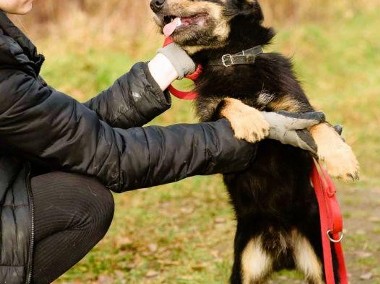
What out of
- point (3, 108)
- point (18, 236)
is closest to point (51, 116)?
point (3, 108)

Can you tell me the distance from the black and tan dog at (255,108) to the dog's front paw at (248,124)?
0.02 metres

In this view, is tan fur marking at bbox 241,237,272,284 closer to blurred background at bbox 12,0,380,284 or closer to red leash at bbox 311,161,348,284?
red leash at bbox 311,161,348,284

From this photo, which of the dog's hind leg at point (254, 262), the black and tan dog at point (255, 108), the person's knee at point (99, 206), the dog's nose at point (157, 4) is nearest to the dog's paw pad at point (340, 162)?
the black and tan dog at point (255, 108)

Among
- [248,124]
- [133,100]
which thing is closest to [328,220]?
[248,124]

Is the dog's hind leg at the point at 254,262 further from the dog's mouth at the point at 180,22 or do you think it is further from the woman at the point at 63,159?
the dog's mouth at the point at 180,22

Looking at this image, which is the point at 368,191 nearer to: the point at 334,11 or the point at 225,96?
the point at 225,96

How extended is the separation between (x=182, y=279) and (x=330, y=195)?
5.35 feet

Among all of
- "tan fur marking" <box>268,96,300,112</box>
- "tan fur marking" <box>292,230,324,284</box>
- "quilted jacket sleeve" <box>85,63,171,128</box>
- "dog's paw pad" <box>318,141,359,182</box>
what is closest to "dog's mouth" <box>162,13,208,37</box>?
"quilted jacket sleeve" <box>85,63,171,128</box>

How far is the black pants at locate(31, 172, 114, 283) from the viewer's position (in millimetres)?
2896

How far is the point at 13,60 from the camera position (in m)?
2.71

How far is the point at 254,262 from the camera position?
3740mm

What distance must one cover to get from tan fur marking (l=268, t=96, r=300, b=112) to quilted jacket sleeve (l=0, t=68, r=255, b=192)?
0.44 metres

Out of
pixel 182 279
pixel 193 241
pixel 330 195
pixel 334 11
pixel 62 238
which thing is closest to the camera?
pixel 62 238

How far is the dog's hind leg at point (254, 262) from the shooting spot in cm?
371
